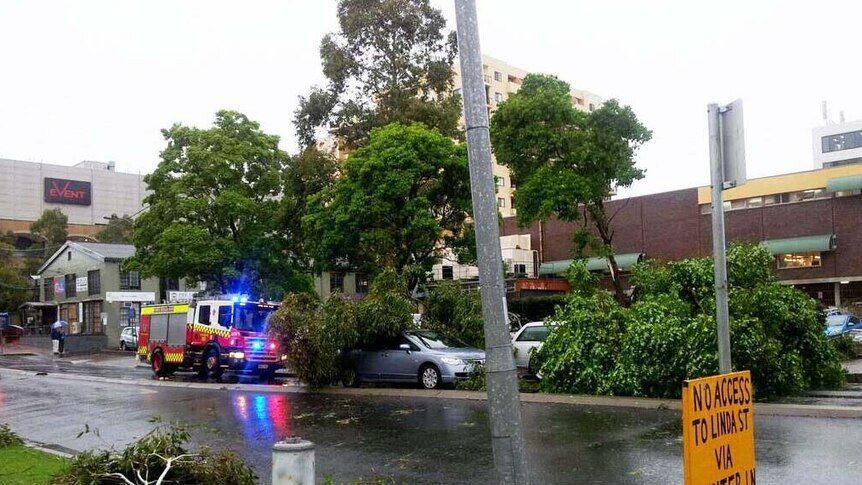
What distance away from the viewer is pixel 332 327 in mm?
18422

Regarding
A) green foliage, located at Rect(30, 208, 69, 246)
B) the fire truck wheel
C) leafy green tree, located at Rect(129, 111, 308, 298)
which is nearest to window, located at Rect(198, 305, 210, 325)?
the fire truck wheel

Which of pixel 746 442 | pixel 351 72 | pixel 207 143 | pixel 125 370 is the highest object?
pixel 351 72

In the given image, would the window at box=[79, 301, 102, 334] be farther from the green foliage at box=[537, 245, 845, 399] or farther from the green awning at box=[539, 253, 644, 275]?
the green foliage at box=[537, 245, 845, 399]

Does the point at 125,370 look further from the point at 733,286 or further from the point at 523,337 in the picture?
the point at 733,286

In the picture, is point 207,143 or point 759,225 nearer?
point 207,143

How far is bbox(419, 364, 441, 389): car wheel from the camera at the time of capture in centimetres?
1748

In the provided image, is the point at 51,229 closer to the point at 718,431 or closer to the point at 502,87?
the point at 502,87

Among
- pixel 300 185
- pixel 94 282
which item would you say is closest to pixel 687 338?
pixel 300 185

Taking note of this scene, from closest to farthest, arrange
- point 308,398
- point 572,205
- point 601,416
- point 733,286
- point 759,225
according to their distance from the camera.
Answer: point 601,416, point 733,286, point 308,398, point 572,205, point 759,225

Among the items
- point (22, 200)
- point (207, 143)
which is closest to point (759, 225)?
point (207, 143)

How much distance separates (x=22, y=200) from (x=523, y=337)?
298 ft

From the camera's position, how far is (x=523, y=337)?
64.0 ft

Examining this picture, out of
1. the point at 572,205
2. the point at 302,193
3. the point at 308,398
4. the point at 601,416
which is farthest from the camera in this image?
the point at 302,193

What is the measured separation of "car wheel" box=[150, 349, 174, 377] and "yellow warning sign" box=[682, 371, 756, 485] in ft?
80.6
